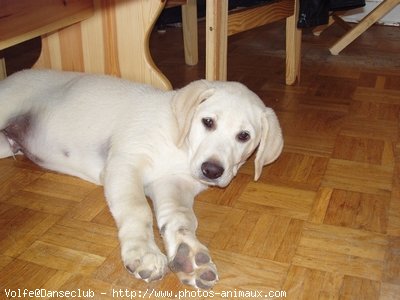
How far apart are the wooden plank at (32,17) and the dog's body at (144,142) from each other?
0.25 meters

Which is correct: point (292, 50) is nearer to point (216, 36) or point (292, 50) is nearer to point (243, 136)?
point (216, 36)

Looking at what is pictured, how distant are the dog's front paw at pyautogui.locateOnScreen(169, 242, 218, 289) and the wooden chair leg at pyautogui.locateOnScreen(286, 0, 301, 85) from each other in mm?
1861

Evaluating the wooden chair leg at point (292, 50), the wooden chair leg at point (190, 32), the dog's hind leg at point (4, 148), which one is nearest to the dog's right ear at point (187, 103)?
the dog's hind leg at point (4, 148)

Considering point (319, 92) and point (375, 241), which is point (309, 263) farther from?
point (319, 92)

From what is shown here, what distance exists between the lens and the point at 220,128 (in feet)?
5.22

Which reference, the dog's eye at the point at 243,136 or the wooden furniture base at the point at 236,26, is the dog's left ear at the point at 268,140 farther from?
the wooden furniture base at the point at 236,26

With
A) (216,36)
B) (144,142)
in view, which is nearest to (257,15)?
(216,36)

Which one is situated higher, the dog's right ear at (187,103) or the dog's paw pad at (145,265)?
the dog's right ear at (187,103)

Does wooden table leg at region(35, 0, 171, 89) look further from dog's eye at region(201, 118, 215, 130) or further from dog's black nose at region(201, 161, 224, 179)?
dog's black nose at region(201, 161, 224, 179)

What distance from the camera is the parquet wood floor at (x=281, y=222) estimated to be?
52.2 inches

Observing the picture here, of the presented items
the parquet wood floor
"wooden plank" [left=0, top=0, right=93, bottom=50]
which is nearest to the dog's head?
the parquet wood floor

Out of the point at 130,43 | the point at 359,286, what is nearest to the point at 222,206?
the point at 359,286

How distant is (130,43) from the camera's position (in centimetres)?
216

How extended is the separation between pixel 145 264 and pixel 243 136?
534mm
